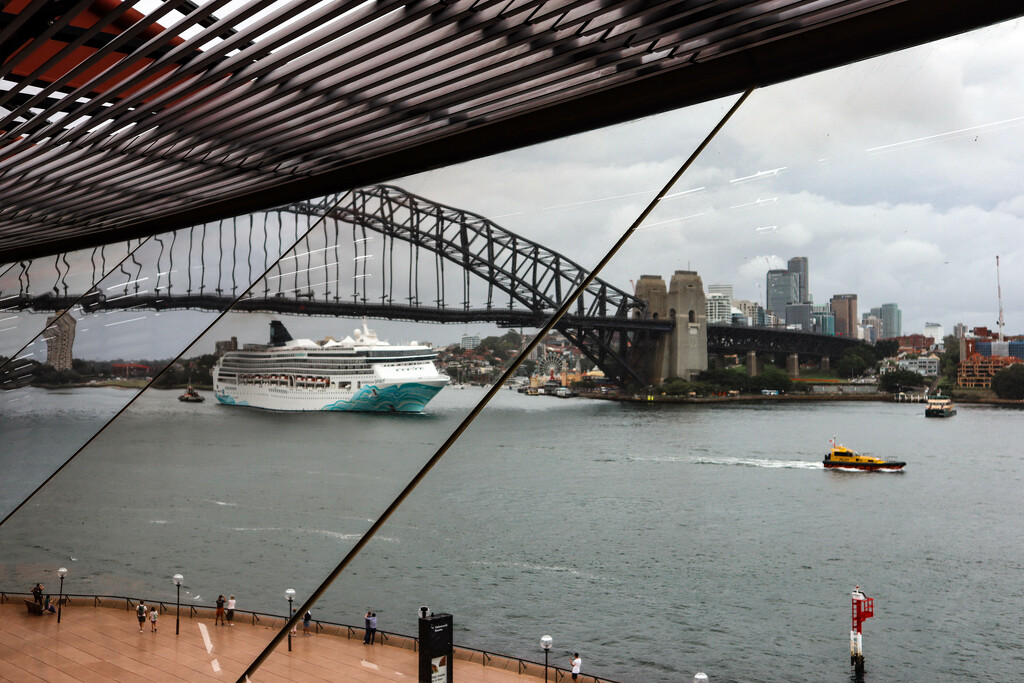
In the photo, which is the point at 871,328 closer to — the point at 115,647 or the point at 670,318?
the point at 670,318

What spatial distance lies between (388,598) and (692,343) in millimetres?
21934

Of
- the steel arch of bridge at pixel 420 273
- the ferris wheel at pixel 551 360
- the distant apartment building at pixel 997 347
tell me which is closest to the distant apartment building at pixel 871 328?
the distant apartment building at pixel 997 347

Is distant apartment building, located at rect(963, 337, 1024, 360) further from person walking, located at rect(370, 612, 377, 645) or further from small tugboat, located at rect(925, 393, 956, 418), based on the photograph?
person walking, located at rect(370, 612, 377, 645)

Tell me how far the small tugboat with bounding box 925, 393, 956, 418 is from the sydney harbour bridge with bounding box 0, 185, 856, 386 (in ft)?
77.4

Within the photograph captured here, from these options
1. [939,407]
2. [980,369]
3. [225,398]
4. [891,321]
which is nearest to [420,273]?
[225,398]

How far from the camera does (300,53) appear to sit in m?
0.89

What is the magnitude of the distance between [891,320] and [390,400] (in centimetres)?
2457

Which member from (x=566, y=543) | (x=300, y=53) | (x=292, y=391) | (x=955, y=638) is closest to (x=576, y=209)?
(x=300, y=53)

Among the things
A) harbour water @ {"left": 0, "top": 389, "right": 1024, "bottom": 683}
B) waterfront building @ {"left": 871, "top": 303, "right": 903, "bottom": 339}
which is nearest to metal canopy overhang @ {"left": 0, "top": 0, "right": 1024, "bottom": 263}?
harbour water @ {"left": 0, "top": 389, "right": 1024, "bottom": 683}

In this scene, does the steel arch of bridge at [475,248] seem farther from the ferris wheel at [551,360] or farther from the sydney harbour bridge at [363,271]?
the ferris wheel at [551,360]

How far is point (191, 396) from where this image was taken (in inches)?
48.8

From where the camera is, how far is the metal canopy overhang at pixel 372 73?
2.41 ft

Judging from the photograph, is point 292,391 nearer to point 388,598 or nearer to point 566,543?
point 566,543

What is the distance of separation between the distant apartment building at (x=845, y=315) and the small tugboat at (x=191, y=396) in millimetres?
14535
